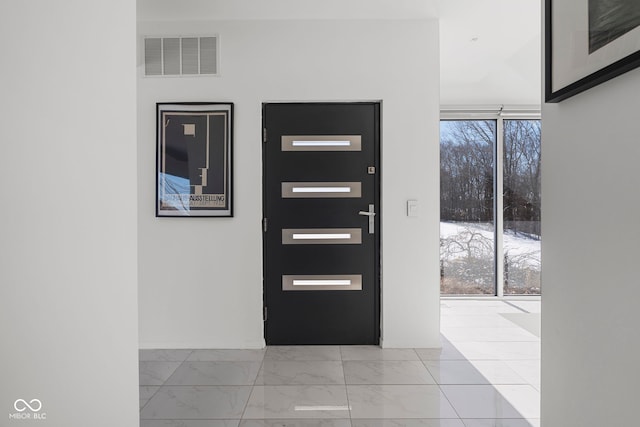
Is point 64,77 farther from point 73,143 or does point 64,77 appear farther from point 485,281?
point 485,281

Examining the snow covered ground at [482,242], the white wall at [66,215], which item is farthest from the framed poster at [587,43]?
the snow covered ground at [482,242]

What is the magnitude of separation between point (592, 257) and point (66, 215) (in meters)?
1.40

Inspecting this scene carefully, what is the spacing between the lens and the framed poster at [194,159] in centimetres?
335

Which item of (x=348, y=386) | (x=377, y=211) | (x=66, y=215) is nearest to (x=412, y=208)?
(x=377, y=211)

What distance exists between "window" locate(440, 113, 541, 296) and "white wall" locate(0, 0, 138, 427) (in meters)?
4.45

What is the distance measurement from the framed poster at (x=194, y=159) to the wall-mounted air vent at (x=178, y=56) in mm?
271

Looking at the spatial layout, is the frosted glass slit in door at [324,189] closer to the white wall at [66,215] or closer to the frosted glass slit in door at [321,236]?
the frosted glass slit in door at [321,236]

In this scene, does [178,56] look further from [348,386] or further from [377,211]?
[348,386]

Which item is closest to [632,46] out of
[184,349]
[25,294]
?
[25,294]

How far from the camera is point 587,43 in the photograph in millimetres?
1146

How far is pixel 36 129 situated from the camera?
40.9 inches

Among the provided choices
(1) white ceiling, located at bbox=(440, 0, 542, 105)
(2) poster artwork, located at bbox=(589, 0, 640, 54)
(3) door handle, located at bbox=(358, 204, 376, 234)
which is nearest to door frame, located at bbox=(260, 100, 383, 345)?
(3) door handle, located at bbox=(358, 204, 376, 234)

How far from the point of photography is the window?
505 cm

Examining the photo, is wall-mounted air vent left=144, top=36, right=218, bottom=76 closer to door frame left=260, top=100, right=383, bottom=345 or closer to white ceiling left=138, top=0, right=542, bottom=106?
white ceiling left=138, top=0, right=542, bottom=106
